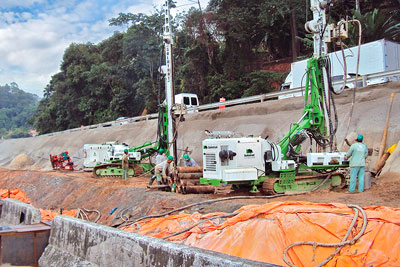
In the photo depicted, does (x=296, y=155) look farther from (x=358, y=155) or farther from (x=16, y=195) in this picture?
(x=16, y=195)

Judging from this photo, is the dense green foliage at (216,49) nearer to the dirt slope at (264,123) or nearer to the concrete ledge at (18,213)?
the dirt slope at (264,123)

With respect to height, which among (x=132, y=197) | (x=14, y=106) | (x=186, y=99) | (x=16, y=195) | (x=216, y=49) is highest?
(x=14, y=106)

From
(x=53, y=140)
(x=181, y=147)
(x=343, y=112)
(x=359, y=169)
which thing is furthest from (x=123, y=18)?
(x=359, y=169)

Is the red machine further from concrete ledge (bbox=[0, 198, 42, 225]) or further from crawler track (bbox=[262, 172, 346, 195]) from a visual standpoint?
crawler track (bbox=[262, 172, 346, 195])

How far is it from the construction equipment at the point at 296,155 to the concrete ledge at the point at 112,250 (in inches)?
194

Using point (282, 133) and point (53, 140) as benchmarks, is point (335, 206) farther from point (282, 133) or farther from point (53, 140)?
point (53, 140)

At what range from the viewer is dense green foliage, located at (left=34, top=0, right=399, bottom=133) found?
3064 centimetres

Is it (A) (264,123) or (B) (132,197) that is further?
(A) (264,123)

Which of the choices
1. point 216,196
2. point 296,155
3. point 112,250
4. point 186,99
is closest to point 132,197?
point 216,196

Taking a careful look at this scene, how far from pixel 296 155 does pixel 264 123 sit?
278 inches

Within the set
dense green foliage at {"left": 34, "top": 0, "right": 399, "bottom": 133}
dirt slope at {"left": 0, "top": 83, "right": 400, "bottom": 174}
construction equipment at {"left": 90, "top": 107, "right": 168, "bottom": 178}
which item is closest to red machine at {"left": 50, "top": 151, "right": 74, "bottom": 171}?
dirt slope at {"left": 0, "top": 83, "right": 400, "bottom": 174}

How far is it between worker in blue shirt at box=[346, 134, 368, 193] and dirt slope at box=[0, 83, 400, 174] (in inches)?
116

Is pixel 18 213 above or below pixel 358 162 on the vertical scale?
below

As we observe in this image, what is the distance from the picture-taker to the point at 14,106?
179125 millimetres
